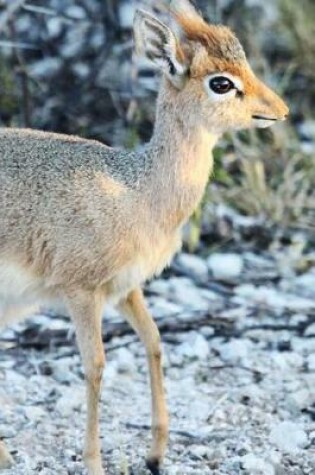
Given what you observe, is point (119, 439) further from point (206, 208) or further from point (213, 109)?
point (206, 208)

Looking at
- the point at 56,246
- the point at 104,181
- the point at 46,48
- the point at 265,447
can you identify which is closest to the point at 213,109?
the point at 104,181

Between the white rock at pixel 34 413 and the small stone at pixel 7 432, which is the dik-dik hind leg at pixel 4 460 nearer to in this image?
the small stone at pixel 7 432

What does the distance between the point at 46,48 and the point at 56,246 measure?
10.1 feet

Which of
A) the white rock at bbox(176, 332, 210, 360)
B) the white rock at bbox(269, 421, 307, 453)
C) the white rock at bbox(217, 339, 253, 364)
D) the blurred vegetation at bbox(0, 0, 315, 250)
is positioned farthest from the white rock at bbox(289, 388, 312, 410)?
the blurred vegetation at bbox(0, 0, 315, 250)

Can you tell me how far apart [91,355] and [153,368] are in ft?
0.97

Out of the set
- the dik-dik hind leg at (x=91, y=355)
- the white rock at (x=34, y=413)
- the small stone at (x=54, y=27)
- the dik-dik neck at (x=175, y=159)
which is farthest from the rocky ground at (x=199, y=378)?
the small stone at (x=54, y=27)

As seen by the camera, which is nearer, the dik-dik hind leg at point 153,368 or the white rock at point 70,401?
the dik-dik hind leg at point 153,368

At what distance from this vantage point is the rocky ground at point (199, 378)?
4.39 m

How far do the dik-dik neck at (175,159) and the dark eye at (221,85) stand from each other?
11 cm

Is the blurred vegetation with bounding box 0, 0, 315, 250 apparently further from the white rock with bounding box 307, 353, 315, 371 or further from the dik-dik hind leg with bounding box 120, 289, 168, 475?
the dik-dik hind leg with bounding box 120, 289, 168, 475

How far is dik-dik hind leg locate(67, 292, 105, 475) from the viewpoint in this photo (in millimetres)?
4137

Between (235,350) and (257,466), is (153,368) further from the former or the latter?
(235,350)

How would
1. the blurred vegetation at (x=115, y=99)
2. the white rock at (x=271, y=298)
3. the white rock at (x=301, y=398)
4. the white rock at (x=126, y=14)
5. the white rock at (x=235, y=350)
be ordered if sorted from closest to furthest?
the white rock at (x=301, y=398) → the white rock at (x=235, y=350) → the white rock at (x=271, y=298) → the blurred vegetation at (x=115, y=99) → the white rock at (x=126, y=14)

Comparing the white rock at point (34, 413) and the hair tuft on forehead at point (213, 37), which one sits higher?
the hair tuft on forehead at point (213, 37)
